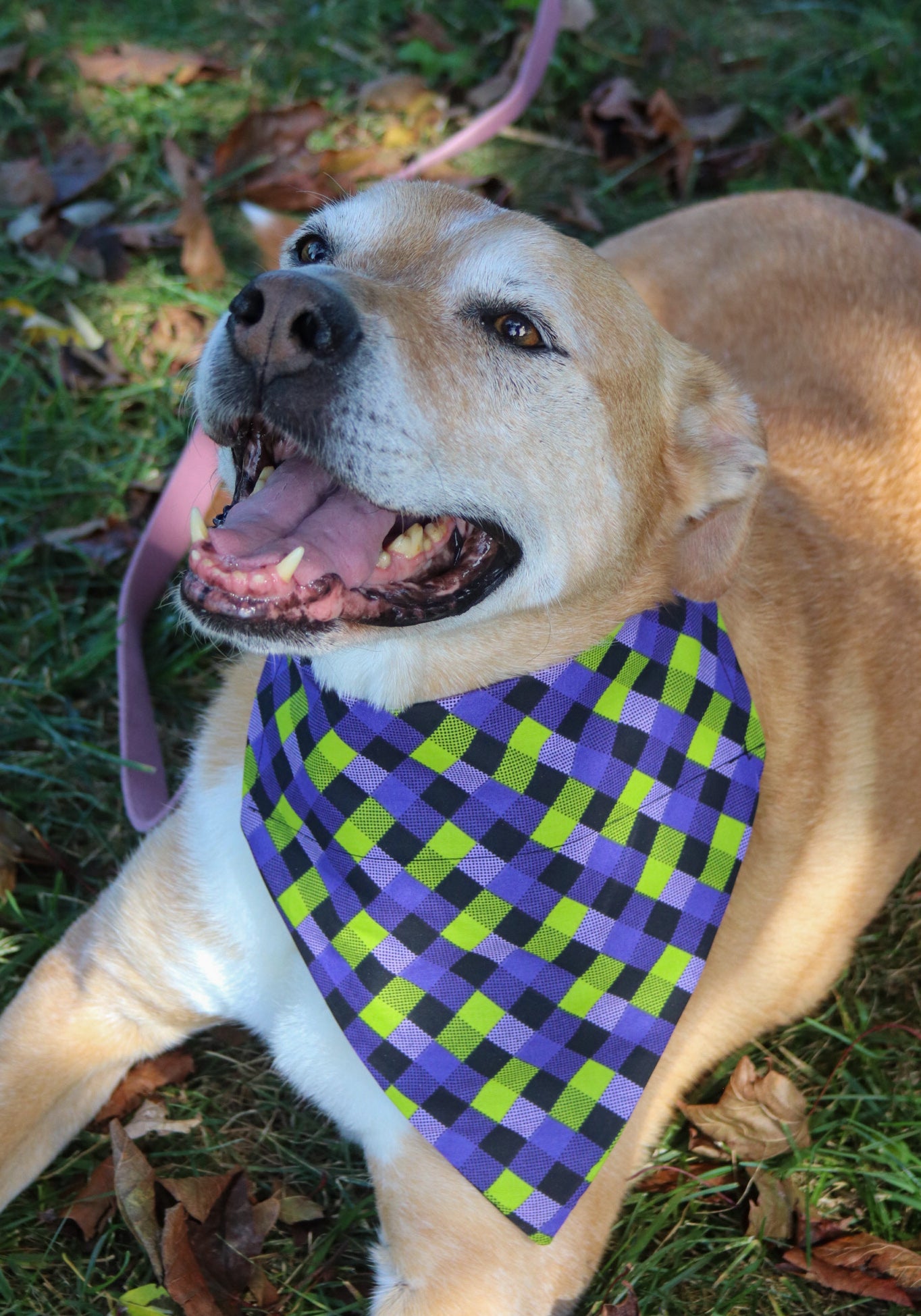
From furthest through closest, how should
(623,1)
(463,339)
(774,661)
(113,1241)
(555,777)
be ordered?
(623,1), (774,661), (113,1241), (555,777), (463,339)

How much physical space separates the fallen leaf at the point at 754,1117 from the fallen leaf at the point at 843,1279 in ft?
0.75

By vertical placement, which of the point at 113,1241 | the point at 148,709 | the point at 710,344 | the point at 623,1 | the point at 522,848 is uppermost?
the point at 623,1

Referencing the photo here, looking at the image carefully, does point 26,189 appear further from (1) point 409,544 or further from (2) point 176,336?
(1) point 409,544

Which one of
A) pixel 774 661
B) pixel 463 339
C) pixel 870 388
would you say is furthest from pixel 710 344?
pixel 463 339

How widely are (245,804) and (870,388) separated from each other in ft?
6.72

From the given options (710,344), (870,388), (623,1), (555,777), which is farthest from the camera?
(623,1)

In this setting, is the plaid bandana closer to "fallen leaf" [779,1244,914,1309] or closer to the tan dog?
the tan dog

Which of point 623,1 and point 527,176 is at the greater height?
point 623,1

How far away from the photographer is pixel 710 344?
3586 mm

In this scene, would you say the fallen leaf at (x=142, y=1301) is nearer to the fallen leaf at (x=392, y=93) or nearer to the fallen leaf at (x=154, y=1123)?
the fallen leaf at (x=154, y=1123)

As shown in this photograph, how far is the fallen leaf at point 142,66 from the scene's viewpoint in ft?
16.0

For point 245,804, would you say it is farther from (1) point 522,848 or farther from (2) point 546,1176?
(2) point 546,1176

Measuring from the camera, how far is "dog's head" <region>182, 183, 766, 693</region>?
209cm

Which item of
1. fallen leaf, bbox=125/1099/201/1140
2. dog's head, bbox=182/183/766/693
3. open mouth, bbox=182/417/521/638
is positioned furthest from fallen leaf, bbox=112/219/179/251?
fallen leaf, bbox=125/1099/201/1140
